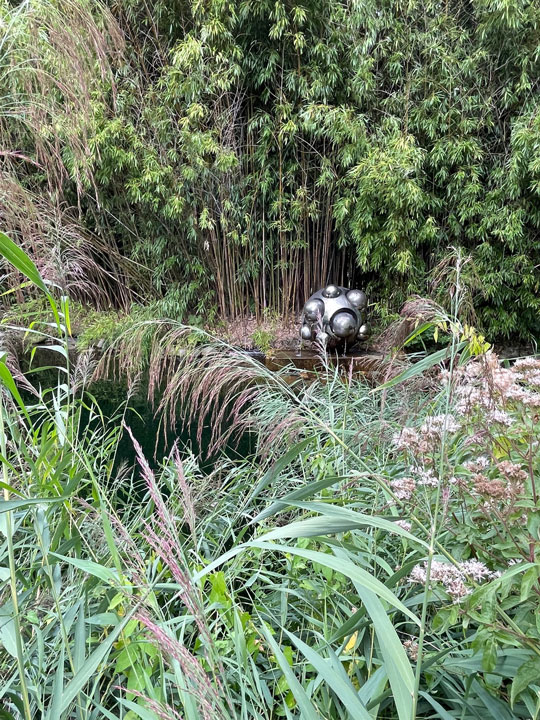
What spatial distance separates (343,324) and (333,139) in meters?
1.55

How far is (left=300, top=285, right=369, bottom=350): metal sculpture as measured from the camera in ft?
12.9

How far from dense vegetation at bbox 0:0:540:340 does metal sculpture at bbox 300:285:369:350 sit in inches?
17.3

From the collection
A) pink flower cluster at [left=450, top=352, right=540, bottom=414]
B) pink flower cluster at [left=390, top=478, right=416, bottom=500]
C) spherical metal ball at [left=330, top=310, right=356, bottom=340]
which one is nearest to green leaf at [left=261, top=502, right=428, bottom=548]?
pink flower cluster at [left=390, top=478, right=416, bottom=500]

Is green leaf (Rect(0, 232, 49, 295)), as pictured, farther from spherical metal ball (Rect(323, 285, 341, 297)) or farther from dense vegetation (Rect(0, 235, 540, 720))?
spherical metal ball (Rect(323, 285, 341, 297))

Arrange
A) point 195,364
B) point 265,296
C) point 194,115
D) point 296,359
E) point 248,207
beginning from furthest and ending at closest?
point 265,296 → point 248,207 → point 194,115 → point 296,359 → point 195,364

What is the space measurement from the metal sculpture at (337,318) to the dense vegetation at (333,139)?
440 mm

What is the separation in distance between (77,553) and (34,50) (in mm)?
1406

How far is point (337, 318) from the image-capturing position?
396 centimetres

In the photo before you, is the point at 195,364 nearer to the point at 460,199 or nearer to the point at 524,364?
the point at 524,364

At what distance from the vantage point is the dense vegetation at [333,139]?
155 inches

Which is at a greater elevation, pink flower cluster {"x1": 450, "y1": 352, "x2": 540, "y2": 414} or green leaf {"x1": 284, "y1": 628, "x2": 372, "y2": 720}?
pink flower cluster {"x1": 450, "y1": 352, "x2": 540, "y2": 414}

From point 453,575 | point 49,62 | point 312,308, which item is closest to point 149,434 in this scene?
point 312,308

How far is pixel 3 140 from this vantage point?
1691 millimetres

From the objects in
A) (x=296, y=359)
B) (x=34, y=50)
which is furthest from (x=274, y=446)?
(x=296, y=359)
